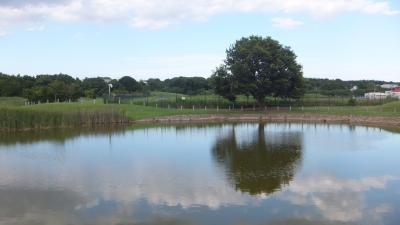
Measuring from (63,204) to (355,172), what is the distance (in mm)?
13318

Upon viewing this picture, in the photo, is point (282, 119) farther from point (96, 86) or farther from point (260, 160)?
point (96, 86)

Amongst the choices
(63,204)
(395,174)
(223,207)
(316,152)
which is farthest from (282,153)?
(63,204)

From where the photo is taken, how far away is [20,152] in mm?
29000

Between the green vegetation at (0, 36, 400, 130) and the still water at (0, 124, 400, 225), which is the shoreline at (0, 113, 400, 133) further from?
the still water at (0, 124, 400, 225)

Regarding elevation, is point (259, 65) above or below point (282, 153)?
above

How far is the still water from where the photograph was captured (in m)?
15.0

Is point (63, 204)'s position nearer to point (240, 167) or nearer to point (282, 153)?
point (240, 167)

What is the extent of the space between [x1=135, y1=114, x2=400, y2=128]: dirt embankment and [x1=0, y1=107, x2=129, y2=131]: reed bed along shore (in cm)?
369

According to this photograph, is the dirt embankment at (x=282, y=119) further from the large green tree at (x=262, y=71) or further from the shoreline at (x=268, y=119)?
the large green tree at (x=262, y=71)

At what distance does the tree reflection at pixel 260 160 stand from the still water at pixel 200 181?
56mm

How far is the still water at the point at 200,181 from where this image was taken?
1498 cm

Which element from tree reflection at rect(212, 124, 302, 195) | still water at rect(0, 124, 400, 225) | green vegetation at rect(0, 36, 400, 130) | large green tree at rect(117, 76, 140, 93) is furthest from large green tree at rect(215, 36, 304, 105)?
large green tree at rect(117, 76, 140, 93)

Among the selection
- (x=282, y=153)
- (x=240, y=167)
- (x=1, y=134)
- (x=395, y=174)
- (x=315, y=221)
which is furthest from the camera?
(x=1, y=134)

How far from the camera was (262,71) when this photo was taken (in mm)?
62125
